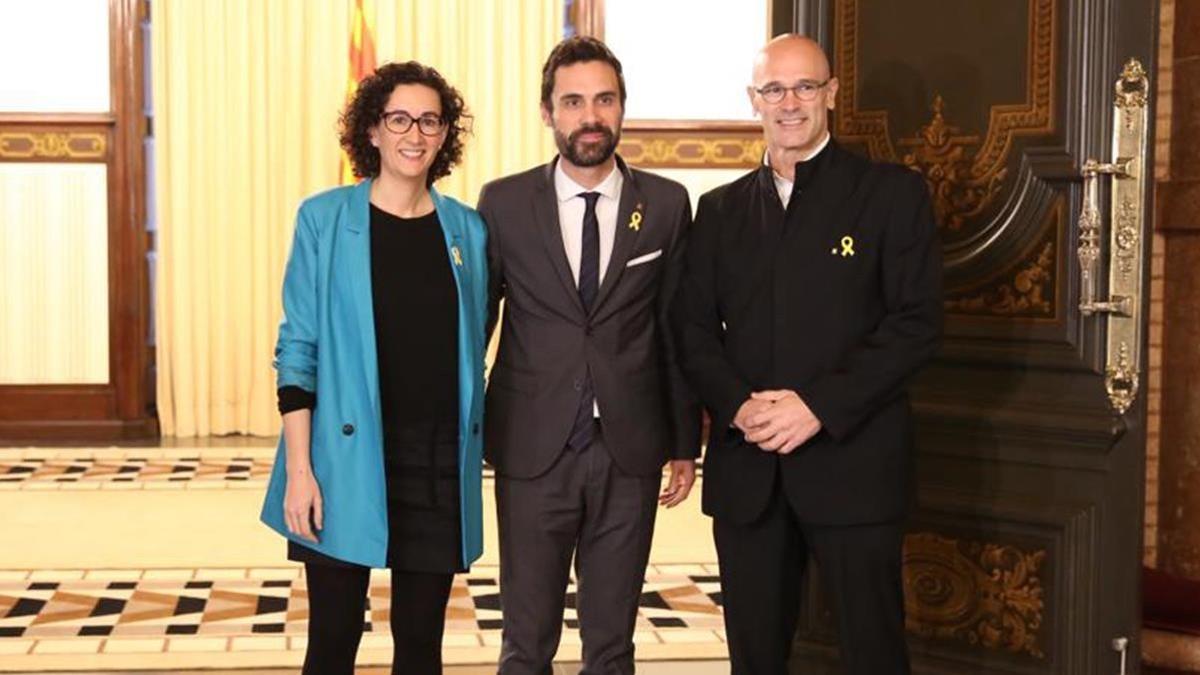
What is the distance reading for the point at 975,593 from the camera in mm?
3314

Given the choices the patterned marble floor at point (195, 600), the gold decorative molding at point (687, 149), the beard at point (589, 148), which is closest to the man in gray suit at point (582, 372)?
the beard at point (589, 148)

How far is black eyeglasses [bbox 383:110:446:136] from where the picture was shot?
286 cm

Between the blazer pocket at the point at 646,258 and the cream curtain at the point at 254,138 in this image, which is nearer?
the blazer pocket at the point at 646,258

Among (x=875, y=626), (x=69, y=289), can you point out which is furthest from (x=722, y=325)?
(x=69, y=289)

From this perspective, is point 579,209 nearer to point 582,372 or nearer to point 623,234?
point 623,234

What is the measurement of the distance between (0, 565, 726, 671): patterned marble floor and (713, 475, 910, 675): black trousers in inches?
52.1

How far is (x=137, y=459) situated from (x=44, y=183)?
1.58m

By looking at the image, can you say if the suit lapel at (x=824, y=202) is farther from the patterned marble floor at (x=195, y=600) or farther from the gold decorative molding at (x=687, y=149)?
the gold decorative molding at (x=687, y=149)

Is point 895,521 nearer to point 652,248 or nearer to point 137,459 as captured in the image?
point 652,248

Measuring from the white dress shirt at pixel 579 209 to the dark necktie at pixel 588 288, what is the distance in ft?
0.05

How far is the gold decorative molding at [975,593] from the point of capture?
322 centimetres

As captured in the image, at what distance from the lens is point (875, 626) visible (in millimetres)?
2916

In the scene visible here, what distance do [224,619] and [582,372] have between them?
6.81ft

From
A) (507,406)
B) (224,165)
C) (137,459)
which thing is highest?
(224,165)
